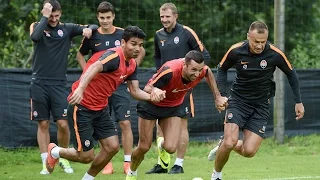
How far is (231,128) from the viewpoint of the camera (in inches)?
424

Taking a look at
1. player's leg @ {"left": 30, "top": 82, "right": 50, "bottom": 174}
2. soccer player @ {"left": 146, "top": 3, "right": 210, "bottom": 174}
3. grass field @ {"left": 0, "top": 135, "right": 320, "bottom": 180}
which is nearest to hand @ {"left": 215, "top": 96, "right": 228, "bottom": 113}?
grass field @ {"left": 0, "top": 135, "right": 320, "bottom": 180}

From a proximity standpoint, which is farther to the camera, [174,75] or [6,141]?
[6,141]

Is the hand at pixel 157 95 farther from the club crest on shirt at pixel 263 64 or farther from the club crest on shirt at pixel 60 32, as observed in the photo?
the club crest on shirt at pixel 60 32

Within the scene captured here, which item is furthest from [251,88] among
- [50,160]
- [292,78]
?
[50,160]

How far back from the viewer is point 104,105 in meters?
10.4

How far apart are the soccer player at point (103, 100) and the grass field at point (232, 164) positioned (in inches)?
57.1

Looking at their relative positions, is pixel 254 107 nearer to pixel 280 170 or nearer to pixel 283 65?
pixel 283 65

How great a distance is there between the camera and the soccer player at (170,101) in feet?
34.8

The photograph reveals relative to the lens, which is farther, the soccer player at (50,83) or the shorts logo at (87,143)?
the soccer player at (50,83)

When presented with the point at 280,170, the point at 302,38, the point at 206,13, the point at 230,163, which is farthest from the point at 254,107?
A: the point at 302,38

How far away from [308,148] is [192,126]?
2.21m

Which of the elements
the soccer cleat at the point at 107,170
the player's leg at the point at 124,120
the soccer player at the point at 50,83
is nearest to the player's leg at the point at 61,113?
the soccer player at the point at 50,83

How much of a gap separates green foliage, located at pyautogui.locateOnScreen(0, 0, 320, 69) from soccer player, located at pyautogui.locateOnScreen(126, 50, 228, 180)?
509 cm

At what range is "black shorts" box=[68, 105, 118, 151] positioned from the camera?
1023cm
